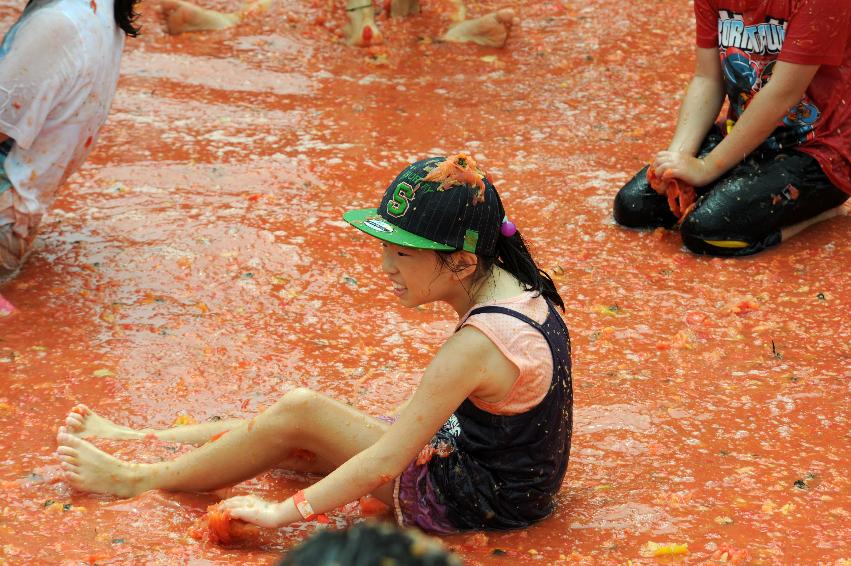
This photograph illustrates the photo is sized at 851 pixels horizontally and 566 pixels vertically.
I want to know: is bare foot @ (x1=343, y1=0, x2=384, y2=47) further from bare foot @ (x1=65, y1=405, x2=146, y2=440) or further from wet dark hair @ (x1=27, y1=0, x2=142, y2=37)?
bare foot @ (x1=65, y1=405, x2=146, y2=440)

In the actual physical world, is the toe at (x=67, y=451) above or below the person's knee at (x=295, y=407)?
below

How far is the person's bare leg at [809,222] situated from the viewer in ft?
14.1

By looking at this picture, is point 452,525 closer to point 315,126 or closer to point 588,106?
point 315,126

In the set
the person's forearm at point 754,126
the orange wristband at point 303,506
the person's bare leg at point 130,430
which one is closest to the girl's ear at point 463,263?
the orange wristband at point 303,506

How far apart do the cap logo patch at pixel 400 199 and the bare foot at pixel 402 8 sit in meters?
4.50

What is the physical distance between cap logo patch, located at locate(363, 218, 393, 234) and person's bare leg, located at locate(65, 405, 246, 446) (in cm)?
78

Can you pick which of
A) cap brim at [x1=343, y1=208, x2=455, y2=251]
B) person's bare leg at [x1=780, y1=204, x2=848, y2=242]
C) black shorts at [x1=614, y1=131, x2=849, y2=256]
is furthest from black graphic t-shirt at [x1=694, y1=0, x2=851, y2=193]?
cap brim at [x1=343, y1=208, x2=455, y2=251]

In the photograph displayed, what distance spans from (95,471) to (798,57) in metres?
2.94

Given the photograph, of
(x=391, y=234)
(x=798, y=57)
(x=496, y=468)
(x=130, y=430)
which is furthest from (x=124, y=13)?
(x=798, y=57)

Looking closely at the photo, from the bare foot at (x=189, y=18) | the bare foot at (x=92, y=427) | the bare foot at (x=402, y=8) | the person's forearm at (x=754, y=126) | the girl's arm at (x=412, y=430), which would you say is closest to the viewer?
the girl's arm at (x=412, y=430)

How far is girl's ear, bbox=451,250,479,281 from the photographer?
2.45 m

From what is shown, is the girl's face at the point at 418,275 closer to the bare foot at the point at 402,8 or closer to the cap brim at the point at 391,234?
the cap brim at the point at 391,234

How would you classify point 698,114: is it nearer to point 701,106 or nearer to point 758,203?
point 701,106

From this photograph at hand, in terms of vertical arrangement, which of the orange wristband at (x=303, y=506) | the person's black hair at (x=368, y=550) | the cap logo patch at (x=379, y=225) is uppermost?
the person's black hair at (x=368, y=550)
